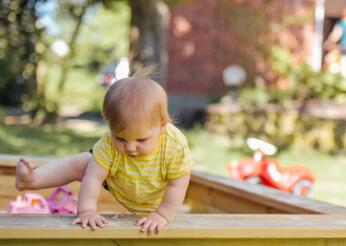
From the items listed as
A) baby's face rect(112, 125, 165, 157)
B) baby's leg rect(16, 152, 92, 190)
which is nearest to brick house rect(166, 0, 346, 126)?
baby's leg rect(16, 152, 92, 190)

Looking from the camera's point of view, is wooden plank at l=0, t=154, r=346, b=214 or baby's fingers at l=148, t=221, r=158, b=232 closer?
baby's fingers at l=148, t=221, r=158, b=232

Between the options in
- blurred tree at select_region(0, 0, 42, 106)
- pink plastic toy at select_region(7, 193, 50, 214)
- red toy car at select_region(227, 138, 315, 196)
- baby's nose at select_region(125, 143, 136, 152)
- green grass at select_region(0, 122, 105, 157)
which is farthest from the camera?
blurred tree at select_region(0, 0, 42, 106)

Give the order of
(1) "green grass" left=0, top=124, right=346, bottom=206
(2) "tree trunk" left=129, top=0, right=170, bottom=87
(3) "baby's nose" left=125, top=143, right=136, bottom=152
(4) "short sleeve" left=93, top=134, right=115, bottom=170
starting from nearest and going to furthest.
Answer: (3) "baby's nose" left=125, top=143, right=136, bottom=152 → (4) "short sleeve" left=93, top=134, right=115, bottom=170 → (1) "green grass" left=0, top=124, right=346, bottom=206 → (2) "tree trunk" left=129, top=0, right=170, bottom=87

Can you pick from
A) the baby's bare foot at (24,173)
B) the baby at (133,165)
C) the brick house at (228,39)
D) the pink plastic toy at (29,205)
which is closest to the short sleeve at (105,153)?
the baby at (133,165)

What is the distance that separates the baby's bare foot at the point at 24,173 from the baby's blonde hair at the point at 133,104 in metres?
0.35

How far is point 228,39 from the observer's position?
13.5m

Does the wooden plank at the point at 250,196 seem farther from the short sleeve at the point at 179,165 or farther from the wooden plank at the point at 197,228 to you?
the short sleeve at the point at 179,165

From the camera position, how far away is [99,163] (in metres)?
2.55

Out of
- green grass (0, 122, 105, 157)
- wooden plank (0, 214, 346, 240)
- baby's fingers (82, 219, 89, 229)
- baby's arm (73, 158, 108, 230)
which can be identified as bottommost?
green grass (0, 122, 105, 157)

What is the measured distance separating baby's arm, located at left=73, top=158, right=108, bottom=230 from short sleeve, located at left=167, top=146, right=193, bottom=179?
0.67 ft

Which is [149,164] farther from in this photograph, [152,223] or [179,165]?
[152,223]

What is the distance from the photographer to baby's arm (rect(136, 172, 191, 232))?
2.35 meters

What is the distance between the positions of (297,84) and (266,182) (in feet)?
22.8

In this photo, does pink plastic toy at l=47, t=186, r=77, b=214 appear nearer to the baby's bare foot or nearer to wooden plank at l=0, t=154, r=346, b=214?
wooden plank at l=0, t=154, r=346, b=214
